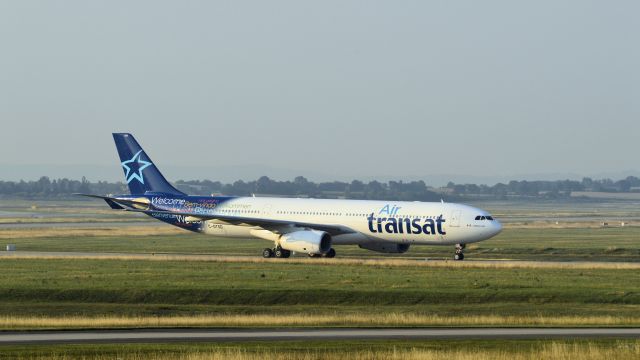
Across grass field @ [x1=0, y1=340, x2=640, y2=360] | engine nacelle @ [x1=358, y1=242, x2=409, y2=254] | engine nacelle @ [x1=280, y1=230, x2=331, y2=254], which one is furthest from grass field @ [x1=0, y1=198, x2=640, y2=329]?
grass field @ [x1=0, y1=340, x2=640, y2=360]

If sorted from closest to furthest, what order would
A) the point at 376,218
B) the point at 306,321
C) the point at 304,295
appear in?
the point at 306,321
the point at 304,295
the point at 376,218

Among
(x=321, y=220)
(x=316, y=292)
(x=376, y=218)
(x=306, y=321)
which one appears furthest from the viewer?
(x=321, y=220)

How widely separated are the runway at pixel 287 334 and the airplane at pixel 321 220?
32.9 metres

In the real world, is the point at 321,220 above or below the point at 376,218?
below

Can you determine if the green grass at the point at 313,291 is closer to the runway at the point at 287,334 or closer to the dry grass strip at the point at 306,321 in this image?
the dry grass strip at the point at 306,321

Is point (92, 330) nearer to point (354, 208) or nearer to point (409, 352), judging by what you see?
point (409, 352)

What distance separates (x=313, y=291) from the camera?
167 ft

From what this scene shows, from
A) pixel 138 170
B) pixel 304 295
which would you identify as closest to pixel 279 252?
pixel 138 170

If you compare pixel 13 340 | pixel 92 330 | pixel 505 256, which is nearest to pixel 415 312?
pixel 92 330

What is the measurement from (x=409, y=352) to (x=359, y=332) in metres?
5.54

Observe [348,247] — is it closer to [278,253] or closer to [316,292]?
[278,253]

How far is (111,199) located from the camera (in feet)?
265

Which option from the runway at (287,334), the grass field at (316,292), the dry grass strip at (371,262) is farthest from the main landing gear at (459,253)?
the runway at (287,334)

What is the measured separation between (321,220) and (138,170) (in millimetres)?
16902
